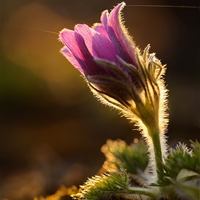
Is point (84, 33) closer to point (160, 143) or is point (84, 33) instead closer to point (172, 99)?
point (160, 143)

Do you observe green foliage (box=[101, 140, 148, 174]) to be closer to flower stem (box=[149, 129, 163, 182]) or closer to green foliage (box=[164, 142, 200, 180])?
flower stem (box=[149, 129, 163, 182])

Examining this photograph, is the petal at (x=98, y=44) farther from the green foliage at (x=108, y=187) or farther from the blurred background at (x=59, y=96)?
the blurred background at (x=59, y=96)

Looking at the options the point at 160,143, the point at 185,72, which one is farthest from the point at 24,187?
the point at 185,72

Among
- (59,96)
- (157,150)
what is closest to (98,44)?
(157,150)

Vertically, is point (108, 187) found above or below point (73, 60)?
below

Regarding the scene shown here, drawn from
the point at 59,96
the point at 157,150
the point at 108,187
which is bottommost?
the point at 108,187

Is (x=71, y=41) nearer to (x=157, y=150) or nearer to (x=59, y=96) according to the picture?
(x=157, y=150)
